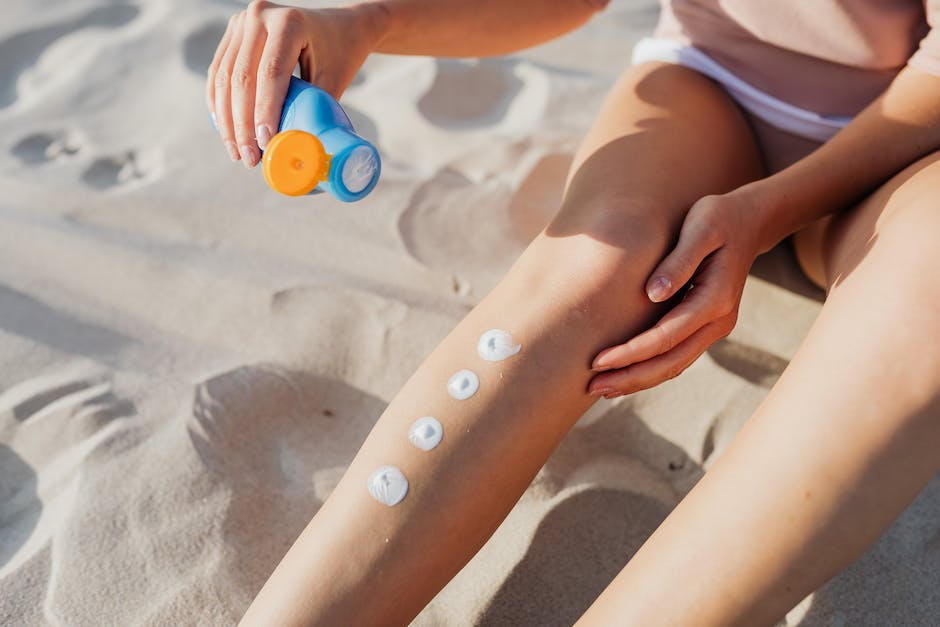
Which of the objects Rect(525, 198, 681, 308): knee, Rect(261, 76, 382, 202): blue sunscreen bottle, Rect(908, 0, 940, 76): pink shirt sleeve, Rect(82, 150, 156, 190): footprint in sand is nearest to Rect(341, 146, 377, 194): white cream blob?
Rect(261, 76, 382, 202): blue sunscreen bottle

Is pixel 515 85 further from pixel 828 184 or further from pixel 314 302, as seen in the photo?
pixel 828 184

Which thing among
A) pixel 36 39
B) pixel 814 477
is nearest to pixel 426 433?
pixel 814 477

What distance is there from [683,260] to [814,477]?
0.26 metres

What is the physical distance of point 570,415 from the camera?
0.92 metres

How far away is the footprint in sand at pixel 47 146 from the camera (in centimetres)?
152

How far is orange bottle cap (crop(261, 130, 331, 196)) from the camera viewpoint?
31.1 inches

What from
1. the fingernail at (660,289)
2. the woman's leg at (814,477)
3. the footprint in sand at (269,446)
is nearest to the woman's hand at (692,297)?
the fingernail at (660,289)

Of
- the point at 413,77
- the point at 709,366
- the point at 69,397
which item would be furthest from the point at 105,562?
the point at 413,77

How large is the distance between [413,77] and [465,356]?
96cm

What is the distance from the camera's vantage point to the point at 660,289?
2.91 ft

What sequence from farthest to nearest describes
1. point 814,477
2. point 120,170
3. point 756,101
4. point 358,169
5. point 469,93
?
point 469,93 → point 120,170 → point 756,101 → point 358,169 → point 814,477

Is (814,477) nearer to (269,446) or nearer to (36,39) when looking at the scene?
(269,446)

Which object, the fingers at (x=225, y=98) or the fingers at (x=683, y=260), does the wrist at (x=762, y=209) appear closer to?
the fingers at (x=683, y=260)

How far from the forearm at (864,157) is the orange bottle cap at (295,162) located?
0.48m
